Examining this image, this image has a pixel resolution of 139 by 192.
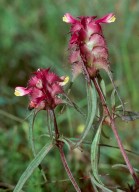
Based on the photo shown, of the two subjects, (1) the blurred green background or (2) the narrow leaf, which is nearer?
(2) the narrow leaf

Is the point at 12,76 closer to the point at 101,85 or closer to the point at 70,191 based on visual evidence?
the point at 70,191

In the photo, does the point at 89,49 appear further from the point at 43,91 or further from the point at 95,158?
the point at 95,158

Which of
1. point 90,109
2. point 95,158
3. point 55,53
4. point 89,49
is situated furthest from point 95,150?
point 55,53

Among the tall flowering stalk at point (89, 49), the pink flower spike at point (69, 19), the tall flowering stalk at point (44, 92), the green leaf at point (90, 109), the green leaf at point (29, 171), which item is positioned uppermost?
the pink flower spike at point (69, 19)

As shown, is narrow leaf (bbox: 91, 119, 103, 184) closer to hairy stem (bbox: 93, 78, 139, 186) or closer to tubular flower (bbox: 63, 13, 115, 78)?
hairy stem (bbox: 93, 78, 139, 186)

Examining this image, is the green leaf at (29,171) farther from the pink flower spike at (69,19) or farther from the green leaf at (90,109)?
the pink flower spike at (69,19)

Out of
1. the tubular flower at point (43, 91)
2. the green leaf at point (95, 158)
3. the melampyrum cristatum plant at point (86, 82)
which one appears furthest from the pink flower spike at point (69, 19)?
the green leaf at point (95, 158)

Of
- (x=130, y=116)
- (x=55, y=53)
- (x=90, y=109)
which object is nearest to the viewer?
(x=90, y=109)

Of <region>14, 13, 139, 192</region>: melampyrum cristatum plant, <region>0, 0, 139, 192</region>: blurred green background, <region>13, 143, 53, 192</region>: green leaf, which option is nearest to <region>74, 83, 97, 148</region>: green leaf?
<region>14, 13, 139, 192</region>: melampyrum cristatum plant

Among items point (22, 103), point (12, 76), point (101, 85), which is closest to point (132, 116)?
point (101, 85)
